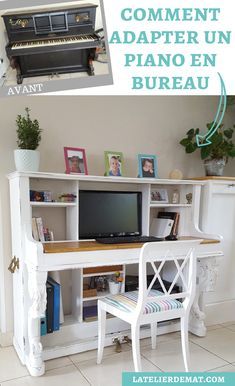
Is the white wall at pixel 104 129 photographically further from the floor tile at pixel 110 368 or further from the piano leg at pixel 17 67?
the floor tile at pixel 110 368

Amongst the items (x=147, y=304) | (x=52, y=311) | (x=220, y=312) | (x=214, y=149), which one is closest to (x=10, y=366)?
(x=52, y=311)

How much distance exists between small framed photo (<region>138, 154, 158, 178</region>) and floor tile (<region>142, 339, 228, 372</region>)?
54.2 inches

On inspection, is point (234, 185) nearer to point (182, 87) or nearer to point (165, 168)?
point (165, 168)

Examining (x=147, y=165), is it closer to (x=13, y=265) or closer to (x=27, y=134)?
(x=27, y=134)

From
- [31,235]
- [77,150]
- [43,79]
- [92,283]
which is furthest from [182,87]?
[92,283]

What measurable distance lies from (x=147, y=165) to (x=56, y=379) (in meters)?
1.70

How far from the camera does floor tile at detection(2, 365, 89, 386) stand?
1.83m

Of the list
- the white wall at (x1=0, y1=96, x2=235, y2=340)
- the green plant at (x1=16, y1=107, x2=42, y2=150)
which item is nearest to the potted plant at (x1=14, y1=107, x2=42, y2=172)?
the green plant at (x1=16, y1=107, x2=42, y2=150)

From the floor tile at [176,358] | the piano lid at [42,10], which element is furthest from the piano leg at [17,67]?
the floor tile at [176,358]

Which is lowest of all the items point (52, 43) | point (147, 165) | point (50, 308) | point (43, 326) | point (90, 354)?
point (90, 354)

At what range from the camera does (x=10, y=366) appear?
6.61 ft

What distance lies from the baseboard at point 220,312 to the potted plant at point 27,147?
2024 mm

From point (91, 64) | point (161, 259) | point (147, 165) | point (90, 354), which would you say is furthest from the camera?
point (147, 165)

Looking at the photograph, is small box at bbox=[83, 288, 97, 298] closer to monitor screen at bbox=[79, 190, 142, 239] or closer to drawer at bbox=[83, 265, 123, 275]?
drawer at bbox=[83, 265, 123, 275]
